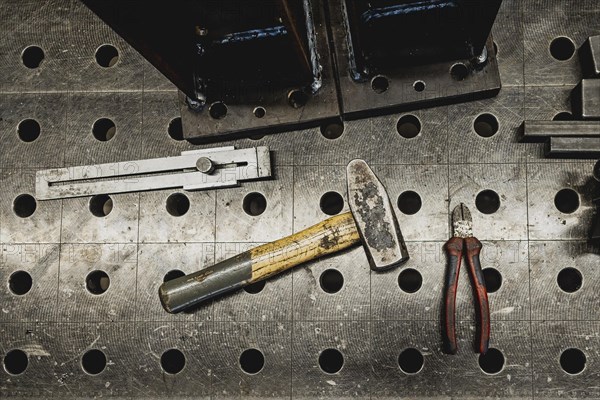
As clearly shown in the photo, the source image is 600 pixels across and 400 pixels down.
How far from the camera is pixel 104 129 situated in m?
1.66

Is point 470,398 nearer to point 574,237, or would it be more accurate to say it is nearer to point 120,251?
point 574,237

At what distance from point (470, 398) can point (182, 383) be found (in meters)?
0.78

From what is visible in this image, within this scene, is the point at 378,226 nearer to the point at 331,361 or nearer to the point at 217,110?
the point at 331,361

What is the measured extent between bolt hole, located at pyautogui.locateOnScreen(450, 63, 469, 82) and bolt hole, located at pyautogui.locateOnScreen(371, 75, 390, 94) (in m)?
0.18

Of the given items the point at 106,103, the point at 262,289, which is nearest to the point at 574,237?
the point at 262,289

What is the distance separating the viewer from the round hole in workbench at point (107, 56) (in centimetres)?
164

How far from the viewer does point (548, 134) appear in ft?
4.70

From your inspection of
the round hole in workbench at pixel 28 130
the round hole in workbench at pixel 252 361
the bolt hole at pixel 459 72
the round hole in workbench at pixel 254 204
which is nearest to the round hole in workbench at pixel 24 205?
the round hole in workbench at pixel 28 130

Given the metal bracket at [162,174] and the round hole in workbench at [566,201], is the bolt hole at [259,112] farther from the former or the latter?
the round hole in workbench at [566,201]

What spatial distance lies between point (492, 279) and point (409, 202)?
1.04 feet

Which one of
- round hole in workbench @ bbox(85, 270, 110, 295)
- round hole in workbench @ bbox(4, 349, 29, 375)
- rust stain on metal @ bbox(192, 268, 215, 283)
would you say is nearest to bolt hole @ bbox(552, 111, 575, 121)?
rust stain on metal @ bbox(192, 268, 215, 283)

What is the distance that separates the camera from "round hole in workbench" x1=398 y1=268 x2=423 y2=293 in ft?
4.97

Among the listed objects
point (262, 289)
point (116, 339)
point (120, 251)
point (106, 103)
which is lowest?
point (116, 339)

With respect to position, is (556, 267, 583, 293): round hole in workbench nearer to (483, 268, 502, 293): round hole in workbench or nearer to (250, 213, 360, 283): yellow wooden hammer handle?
(483, 268, 502, 293): round hole in workbench
